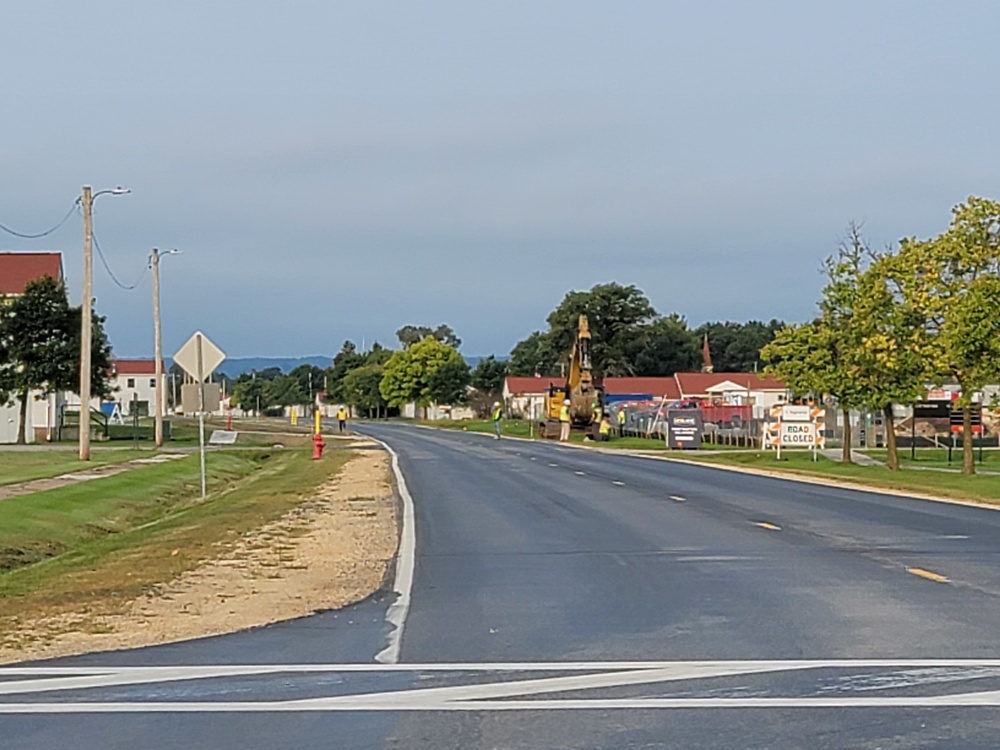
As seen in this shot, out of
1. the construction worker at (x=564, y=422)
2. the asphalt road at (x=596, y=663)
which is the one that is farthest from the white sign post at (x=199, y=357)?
the construction worker at (x=564, y=422)

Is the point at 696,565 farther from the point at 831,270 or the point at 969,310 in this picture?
the point at 831,270

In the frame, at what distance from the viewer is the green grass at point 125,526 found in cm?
1484

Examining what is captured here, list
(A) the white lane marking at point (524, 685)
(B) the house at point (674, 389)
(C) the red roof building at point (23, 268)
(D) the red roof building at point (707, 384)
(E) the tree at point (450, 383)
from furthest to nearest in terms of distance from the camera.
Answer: (E) the tree at point (450, 383) → (D) the red roof building at point (707, 384) → (B) the house at point (674, 389) → (C) the red roof building at point (23, 268) → (A) the white lane marking at point (524, 685)

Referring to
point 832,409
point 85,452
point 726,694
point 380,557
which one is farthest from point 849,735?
point 832,409

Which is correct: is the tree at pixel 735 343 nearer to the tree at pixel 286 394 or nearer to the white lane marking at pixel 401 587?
the tree at pixel 286 394

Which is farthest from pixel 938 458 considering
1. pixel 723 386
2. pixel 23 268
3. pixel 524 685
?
pixel 723 386

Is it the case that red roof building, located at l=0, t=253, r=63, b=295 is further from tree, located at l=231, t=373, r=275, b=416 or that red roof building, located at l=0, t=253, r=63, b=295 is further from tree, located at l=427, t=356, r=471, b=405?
tree, located at l=231, t=373, r=275, b=416

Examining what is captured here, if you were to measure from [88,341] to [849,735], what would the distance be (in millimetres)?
41111

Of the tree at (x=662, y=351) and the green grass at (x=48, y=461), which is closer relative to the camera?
the green grass at (x=48, y=461)

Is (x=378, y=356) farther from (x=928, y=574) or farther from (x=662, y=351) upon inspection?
(x=928, y=574)

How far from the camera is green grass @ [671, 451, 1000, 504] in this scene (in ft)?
97.2

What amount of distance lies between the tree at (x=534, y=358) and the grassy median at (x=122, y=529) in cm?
10484

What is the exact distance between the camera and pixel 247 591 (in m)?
13.9

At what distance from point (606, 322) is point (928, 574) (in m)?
130
